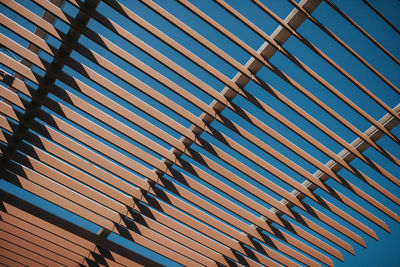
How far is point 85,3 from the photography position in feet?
9.00

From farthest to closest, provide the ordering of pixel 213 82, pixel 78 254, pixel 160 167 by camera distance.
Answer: pixel 78 254
pixel 213 82
pixel 160 167

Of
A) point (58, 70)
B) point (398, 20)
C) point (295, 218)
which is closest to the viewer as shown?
point (398, 20)

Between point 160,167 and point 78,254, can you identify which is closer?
point 160,167

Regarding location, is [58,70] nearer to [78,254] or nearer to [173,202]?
[173,202]

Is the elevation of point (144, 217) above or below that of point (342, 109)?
below

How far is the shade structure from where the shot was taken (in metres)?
2.98

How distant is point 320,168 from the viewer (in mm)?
3893

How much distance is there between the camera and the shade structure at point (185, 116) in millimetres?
2980

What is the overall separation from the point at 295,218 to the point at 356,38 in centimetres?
287

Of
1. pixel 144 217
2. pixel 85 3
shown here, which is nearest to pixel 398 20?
pixel 85 3

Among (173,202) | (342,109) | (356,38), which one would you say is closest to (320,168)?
(342,109)

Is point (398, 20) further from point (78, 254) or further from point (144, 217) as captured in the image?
point (78, 254)

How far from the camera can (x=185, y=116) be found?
343 centimetres

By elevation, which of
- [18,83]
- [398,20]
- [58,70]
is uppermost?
[398,20]
